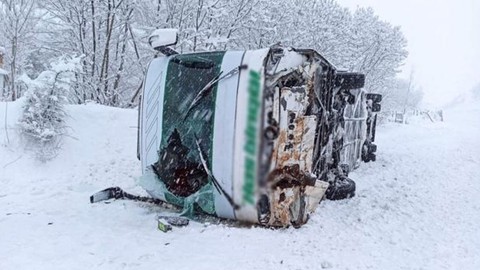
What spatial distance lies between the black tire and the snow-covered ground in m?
0.12

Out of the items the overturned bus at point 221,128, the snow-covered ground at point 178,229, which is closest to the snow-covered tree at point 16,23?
the snow-covered ground at point 178,229

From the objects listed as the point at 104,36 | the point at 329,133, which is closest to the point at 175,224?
the point at 329,133

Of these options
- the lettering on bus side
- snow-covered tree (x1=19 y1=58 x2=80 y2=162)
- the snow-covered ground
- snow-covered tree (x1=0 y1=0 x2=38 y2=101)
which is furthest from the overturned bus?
snow-covered tree (x1=0 y1=0 x2=38 y2=101)

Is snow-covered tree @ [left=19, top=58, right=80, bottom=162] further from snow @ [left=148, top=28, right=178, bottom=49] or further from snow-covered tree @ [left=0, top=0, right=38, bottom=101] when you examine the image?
snow-covered tree @ [left=0, top=0, right=38, bottom=101]

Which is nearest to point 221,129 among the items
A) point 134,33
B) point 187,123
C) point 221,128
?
point 221,128

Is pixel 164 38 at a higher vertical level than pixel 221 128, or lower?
higher

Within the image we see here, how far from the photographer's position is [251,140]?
1188mm

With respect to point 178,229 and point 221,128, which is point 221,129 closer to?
point 221,128

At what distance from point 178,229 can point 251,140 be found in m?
3.47

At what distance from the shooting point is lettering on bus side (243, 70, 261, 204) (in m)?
1.18

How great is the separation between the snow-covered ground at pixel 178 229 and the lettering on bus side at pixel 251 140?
2.56 m

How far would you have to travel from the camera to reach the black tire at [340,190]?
19.9ft

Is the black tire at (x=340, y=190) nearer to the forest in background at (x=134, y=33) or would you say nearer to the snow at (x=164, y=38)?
the snow at (x=164, y=38)

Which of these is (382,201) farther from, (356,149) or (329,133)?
(356,149)
